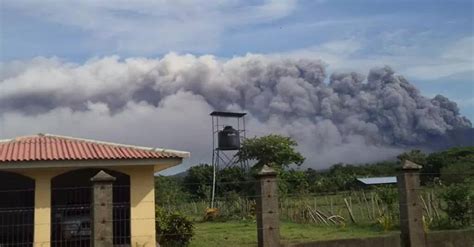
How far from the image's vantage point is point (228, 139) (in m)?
38.4

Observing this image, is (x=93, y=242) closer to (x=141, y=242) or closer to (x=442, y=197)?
(x=141, y=242)

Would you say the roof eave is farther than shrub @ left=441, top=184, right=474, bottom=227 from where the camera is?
No

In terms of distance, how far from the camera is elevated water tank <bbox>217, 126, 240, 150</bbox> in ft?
126

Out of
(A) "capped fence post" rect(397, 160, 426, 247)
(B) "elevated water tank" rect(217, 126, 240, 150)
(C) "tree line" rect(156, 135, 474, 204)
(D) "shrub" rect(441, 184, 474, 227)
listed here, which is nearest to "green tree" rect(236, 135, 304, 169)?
(C) "tree line" rect(156, 135, 474, 204)

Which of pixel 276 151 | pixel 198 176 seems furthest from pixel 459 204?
pixel 198 176

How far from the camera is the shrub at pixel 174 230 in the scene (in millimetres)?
13641

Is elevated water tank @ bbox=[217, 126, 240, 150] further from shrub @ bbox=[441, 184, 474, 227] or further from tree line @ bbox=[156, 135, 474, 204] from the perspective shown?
shrub @ bbox=[441, 184, 474, 227]

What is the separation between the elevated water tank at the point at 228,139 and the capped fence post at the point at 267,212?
29796 mm

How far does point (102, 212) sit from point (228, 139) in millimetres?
30401

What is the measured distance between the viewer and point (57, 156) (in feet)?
38.9

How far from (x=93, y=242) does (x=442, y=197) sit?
40.7ft

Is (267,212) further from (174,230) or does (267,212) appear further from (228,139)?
(228,139)

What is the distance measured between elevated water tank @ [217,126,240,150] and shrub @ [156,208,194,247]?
24334 millimetres

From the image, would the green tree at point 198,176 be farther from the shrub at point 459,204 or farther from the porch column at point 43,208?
the porch column at point 43,208
